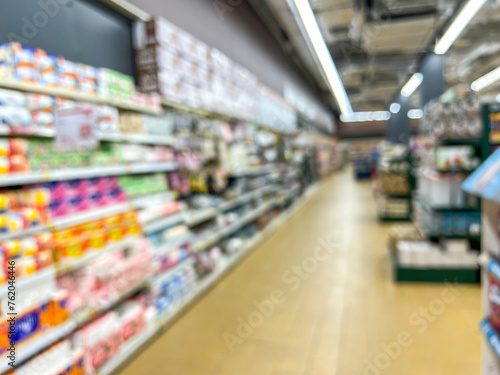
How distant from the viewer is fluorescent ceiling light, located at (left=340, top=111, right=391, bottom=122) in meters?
26.1

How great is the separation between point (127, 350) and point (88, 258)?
819 mm

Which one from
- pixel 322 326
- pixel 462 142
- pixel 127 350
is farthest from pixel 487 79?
pixel 127 350

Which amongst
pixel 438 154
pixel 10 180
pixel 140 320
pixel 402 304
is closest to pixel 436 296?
pixel 402 304

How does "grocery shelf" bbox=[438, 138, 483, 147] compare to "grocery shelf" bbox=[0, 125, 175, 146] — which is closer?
"grocery shelf" bbox=[0, 125, 175, 146]

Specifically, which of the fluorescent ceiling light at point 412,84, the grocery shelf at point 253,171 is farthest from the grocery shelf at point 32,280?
the fluorescent ceiling light at point 412,84

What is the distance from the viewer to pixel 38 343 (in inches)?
79.6

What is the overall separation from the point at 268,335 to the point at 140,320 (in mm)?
1056

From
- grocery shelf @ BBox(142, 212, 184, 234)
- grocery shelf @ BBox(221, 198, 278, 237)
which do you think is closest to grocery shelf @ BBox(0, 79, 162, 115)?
grocery shelf @ BBox(142, 212, 184, 234)

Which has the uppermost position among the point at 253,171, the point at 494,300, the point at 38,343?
the point at 253,171

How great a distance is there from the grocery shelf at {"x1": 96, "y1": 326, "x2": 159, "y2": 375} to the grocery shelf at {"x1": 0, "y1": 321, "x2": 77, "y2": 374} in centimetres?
45

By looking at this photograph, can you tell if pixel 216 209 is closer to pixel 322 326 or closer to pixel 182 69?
pixel 182 69

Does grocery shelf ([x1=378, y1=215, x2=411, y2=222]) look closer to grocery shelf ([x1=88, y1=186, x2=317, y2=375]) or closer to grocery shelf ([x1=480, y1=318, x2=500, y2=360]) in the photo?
grocery shelf ([x1=88, y1=186, x2=317, y2=375])

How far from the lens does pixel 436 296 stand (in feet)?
12.3

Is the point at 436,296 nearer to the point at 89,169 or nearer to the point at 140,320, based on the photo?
the point at 140,320
